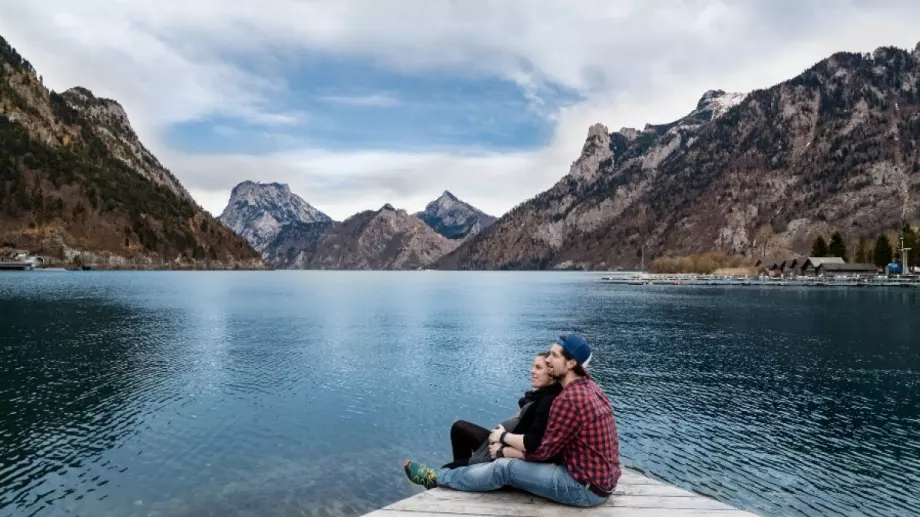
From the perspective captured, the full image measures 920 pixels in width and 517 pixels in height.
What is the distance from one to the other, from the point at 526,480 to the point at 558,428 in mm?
1243

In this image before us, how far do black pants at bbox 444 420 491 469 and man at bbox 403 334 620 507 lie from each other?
1894mm

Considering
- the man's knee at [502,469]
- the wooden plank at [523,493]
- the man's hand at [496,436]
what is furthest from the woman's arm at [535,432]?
the wooden plank at [523,493]

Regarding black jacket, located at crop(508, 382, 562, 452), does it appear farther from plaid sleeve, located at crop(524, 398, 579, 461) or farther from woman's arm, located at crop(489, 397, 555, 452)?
plaid sleeve, located at crop(524, 398, 579, 461)

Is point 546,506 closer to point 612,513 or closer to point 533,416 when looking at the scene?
point 612,513

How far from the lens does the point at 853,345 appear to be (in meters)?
54.8

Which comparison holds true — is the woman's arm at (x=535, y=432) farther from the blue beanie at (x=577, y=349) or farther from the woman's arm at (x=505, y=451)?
the blue beanie at (x=577, y=349)

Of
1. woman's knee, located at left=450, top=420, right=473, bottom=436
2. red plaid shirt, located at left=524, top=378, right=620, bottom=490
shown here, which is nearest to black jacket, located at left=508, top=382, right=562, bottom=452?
red plaid shirt, located at left=524, top=378, right=620, bottom=490

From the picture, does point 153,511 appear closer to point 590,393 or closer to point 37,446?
point 37,446

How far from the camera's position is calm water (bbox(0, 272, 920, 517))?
1892 centimetres

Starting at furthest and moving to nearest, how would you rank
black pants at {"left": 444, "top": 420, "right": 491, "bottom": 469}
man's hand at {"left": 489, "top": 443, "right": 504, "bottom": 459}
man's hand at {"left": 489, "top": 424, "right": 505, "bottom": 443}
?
black pants at {"left": 444, "top": 420, "right": 491, "bottom": 469}
man's hand at {"left": 489, "top": 424, "right": 505, "bottom": 443}
man's hand at {"left": 489, "top": 443, "right": 504, "bottom": 459}

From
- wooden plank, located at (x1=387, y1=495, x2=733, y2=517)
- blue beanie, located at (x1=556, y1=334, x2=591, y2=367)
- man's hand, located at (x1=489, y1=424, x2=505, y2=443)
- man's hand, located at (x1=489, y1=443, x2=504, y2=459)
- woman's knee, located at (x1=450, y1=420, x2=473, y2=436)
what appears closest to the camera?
wooden plank, located at (x1=387, y1=495, x2=733, y2=517)

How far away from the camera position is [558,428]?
32.4 feet

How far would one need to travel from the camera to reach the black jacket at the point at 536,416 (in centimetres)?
1032

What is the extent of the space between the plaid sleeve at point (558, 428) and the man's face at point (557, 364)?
53 centimetres
